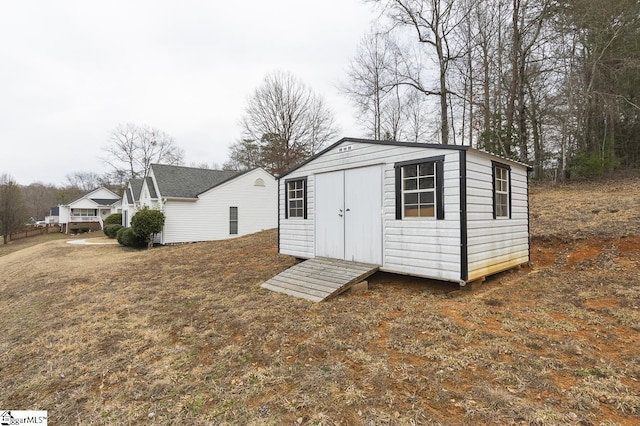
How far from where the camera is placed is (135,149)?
34750 mm

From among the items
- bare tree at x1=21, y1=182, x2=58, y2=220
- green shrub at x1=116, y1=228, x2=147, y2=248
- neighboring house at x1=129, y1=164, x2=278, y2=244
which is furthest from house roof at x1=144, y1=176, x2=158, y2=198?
bare tree at x1=21, y1=182, x2=58, y2=220

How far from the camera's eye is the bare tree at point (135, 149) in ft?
111

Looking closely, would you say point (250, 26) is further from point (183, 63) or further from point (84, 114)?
point (84, 114)

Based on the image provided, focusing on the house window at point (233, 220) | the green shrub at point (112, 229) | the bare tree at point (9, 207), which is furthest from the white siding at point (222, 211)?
the bare tree at point (9, 207)

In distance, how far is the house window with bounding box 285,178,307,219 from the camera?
7.72 m

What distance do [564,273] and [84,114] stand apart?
27.7 m

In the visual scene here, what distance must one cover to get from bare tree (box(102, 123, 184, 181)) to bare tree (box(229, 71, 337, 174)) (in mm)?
16947

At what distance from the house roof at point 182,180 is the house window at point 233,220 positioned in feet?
5.95

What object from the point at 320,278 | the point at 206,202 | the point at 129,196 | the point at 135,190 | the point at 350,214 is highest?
the point at 135,190

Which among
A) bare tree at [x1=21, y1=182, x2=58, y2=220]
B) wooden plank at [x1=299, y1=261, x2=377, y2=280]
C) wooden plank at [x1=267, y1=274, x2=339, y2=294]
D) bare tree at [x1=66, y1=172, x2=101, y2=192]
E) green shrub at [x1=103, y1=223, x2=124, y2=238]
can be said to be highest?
bare tree at [x1=66, y1=172, x2=101, y2=192]

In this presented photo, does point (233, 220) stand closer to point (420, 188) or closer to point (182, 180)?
point (182, 180)

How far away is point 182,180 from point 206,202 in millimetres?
2421

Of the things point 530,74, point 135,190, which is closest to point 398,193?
point 530,74

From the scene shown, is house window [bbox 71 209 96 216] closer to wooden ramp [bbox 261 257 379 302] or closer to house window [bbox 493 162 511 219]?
wooden ramp [bbox 261 257 379 302]
